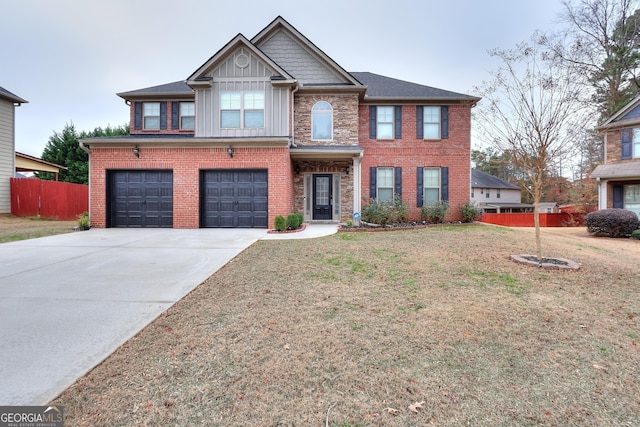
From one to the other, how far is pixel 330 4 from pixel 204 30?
729 centimetres

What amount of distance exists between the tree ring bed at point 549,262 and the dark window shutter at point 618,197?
1295cm

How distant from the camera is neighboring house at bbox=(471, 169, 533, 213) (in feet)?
114

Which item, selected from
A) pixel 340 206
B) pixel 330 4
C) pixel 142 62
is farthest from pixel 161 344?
pixel 142 62

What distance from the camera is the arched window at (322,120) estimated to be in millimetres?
13430

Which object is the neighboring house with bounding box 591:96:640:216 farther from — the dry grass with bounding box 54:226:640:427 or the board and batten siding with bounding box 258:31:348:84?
the board and batten siding with bounding box 258:31:348:84

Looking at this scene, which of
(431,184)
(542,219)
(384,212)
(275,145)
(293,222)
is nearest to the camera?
(293,222)

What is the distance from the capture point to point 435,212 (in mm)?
13531

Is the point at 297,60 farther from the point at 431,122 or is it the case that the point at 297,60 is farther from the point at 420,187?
the point at 420,187

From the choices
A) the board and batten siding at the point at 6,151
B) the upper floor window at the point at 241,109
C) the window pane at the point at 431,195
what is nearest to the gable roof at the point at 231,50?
the upper floor window at the point at 241,109

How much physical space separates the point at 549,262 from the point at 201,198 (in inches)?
423

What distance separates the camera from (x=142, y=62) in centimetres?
1777

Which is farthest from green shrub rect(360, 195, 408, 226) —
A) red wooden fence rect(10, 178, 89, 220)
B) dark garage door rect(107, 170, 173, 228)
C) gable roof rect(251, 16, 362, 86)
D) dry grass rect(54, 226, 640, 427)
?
red wooden fence rect(10, 178, 89, 220)

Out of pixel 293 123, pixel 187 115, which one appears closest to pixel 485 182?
pixel 293 123

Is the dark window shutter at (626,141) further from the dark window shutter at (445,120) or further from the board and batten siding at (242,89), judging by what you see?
the board and batten siding at (242,89)
